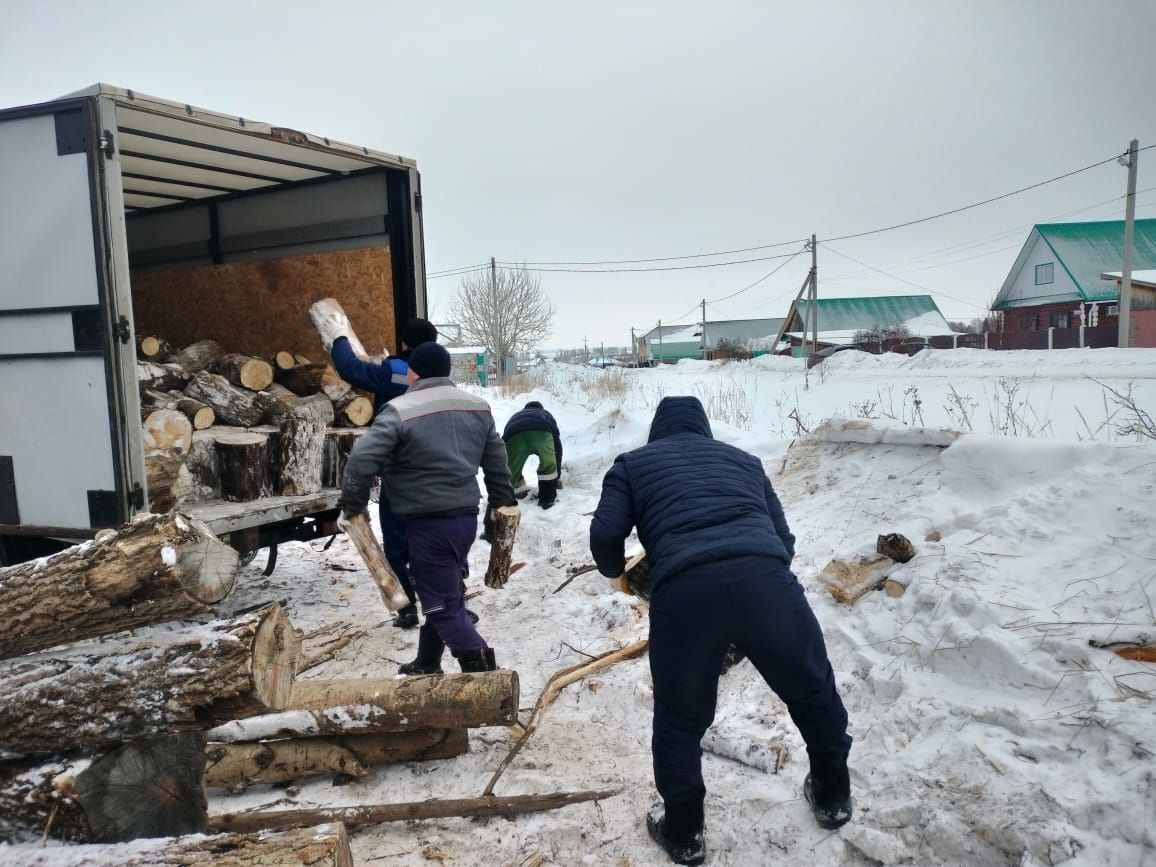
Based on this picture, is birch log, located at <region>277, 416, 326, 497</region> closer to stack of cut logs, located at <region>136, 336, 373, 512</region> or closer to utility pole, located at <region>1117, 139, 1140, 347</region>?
stack of cut logs, located at <region>136, 336, 373, 512</region>

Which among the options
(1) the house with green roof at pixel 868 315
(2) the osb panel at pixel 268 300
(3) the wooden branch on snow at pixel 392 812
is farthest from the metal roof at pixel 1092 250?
(3) the wooden branch on snow at pixel 392 812

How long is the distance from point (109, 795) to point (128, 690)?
1.17 feet

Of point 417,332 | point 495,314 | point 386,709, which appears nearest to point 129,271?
point 417,332

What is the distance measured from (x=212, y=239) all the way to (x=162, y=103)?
3.28m

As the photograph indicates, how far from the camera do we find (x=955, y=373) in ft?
56.0

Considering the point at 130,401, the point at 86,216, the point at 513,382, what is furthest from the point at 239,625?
the point at 513,382

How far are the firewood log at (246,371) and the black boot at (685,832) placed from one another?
16.2ft

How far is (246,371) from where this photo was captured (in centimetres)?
598

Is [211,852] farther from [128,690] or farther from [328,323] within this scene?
[328,323]

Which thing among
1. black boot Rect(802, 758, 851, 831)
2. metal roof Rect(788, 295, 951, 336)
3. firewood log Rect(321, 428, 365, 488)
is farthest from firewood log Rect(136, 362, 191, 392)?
metal roof Rect(788, 295, 951, 336)

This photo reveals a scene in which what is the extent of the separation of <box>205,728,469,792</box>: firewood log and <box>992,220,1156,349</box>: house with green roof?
1126 inches

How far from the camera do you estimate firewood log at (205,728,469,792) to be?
9.67 ft

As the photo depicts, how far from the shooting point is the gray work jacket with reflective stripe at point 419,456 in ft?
11.4

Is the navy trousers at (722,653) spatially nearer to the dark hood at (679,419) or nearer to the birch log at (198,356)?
the dark hood at (679,419)
